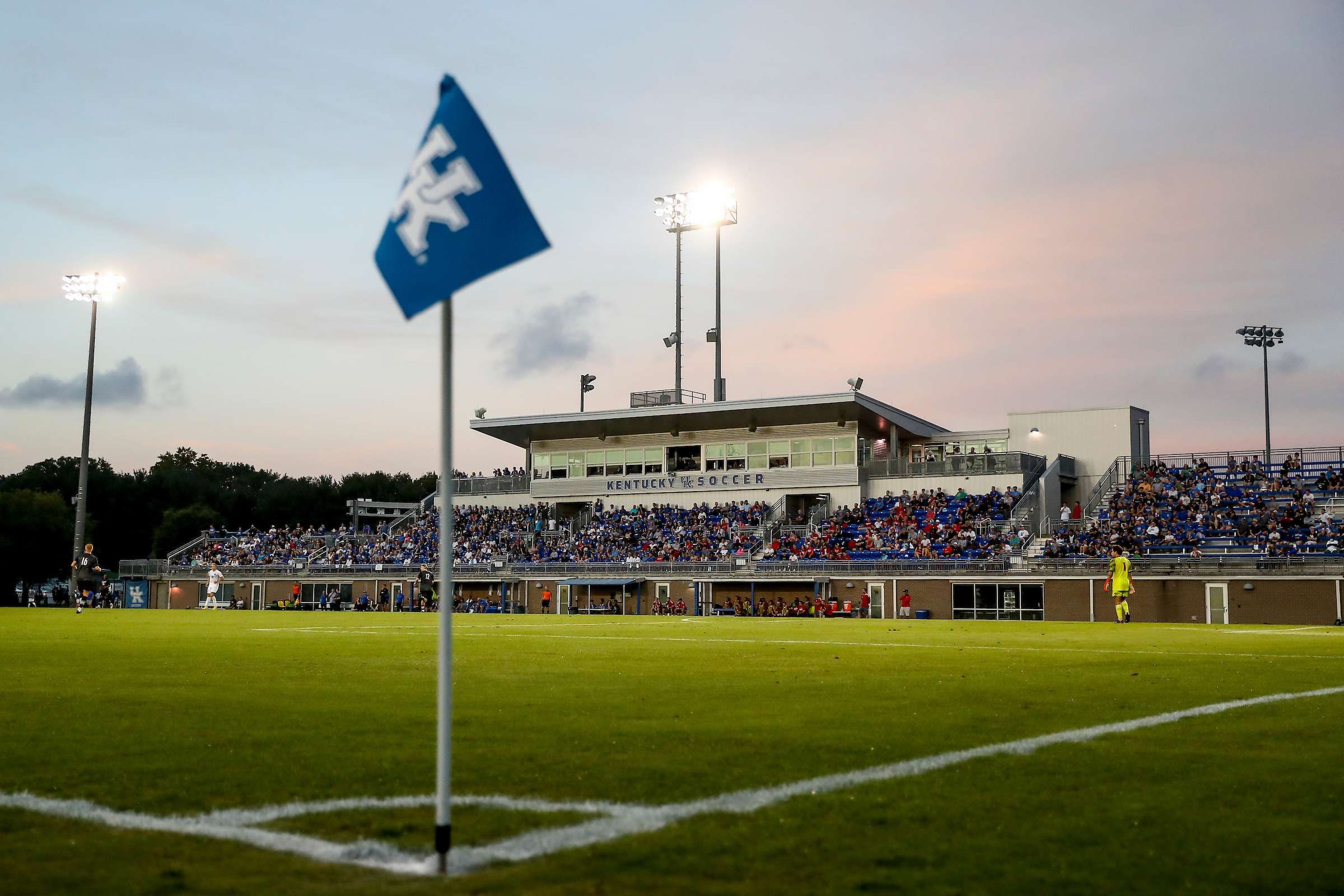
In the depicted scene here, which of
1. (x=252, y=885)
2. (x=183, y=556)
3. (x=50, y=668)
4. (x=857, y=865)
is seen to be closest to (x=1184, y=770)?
(x=857, y=865)

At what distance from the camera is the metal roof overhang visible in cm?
6431

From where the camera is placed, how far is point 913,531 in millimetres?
57094

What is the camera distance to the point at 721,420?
68438 mm

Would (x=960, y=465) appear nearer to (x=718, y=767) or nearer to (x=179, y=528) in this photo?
(x=718, y=767)

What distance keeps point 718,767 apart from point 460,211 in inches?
152

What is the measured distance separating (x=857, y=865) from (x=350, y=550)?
73.7m

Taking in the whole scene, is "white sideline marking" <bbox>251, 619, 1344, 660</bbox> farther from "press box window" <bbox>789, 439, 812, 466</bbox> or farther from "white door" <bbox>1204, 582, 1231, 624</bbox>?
"press box window" <bbox>789, 439, 812, 466</bbox>

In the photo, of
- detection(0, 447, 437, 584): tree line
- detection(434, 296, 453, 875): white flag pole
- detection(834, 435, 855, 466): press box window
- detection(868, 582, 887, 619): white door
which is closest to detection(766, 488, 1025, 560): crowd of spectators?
detection(868, 582, 887, 619): white door

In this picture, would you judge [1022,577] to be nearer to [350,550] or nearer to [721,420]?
[721,420]

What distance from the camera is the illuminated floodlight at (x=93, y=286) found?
62.8 m

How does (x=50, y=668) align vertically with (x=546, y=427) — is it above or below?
below

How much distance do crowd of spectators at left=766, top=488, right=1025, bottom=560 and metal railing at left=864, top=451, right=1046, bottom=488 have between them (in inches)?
43.0

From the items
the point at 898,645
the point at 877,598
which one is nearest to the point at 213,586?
the point at 877,598

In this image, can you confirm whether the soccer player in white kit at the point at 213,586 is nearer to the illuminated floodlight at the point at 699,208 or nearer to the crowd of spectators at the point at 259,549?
the crowd of spectators at the point at 259,549
